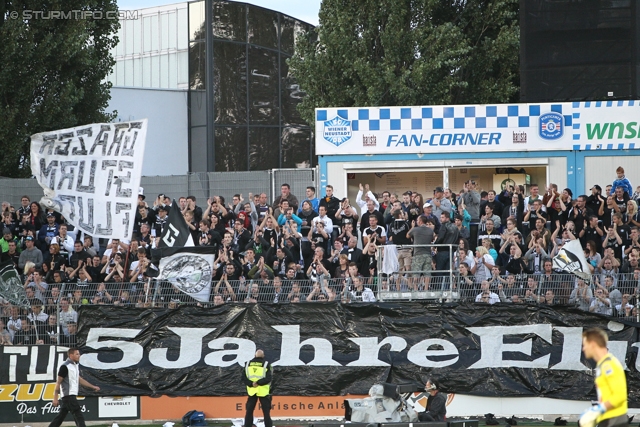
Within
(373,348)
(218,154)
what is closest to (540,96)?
(373,348)

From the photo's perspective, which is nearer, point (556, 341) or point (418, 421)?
point (418, 421)

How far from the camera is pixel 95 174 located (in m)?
19.1

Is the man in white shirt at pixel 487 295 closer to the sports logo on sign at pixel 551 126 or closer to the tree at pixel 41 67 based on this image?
the sports logo on sign at pixel 551 126

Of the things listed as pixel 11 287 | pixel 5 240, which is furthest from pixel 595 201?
pixel 5 240

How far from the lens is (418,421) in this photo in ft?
49.4

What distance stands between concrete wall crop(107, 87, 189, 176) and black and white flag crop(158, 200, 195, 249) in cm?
1999

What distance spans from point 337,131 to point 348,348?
7.61 m

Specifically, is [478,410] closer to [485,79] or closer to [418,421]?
[418,421]

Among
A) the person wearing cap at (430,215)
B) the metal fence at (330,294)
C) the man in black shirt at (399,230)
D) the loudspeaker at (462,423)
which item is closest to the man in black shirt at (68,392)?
the metal fence at (330,294)

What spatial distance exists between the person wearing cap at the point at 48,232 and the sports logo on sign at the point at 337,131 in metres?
6.62

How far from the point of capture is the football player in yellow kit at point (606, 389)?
9.80m

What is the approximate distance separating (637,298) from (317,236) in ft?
20.8

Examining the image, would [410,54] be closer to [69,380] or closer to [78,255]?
[78,255]

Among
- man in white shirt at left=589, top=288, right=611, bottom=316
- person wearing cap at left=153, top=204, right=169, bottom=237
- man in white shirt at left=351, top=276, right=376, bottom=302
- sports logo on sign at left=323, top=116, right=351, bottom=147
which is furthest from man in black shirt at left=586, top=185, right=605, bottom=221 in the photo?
person wearing cap at left=153, top=204, right=169, bottom=237
